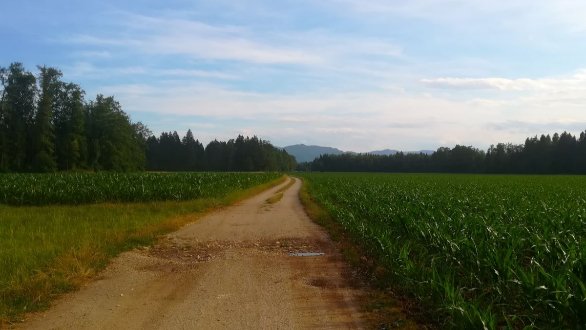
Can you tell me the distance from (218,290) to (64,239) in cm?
659

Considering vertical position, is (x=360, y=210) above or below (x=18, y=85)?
below

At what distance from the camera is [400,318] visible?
21.1ft

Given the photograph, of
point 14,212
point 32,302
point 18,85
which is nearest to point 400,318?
point 32,302

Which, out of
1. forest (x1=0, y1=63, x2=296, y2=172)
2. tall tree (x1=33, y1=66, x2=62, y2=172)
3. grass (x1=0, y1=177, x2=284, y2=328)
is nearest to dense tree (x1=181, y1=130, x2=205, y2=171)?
forest (x1=0, y1=63, x2=296, y2=172)

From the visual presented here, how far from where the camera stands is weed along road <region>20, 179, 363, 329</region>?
20.9 feet

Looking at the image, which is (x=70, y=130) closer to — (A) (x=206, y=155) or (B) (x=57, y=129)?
(B) (x=57, y=129)

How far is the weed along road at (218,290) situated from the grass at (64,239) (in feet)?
1.27

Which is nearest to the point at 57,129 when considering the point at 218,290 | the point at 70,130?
the point at 70,130

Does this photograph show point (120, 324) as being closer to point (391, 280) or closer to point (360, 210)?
point (391, 280)

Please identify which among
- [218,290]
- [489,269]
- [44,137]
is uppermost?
[44,137]

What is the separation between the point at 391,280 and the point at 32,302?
5.74m

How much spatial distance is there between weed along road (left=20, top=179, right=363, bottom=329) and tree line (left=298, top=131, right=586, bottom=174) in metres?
108

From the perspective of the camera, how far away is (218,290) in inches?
316

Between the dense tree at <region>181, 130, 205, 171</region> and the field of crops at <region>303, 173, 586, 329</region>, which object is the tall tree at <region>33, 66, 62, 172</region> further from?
the dense tree at <region>181, 130, 205, 171</region>
